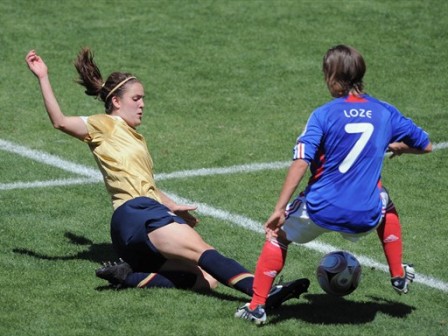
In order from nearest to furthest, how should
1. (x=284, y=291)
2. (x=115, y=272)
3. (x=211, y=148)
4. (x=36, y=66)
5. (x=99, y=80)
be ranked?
(x=284, y=291) < (x=115, y=272) < (x=36, y=66) < (x=99, y=80) < (x=211, y=148)

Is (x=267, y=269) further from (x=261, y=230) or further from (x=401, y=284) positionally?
(x=261, y=230)

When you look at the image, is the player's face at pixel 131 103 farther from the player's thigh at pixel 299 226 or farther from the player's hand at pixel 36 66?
the player's thigh at pixel 299 226

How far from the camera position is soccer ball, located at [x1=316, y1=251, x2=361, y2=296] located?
733cm

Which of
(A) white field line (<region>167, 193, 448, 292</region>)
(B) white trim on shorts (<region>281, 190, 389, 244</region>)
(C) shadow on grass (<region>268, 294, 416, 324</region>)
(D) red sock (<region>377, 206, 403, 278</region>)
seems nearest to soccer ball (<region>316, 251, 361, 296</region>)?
(C) shadow on grass (<region>268, 294, 416, 324</region>)

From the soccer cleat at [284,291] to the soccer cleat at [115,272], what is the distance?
3.39ft

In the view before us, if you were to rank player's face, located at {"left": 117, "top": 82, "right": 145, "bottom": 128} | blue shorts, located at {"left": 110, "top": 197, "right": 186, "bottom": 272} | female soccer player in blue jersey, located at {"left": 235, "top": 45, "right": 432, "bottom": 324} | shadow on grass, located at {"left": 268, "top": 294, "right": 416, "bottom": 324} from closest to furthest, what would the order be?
female soccer player in blue jersey, located at {"left": 235, "top": 45, "right": 432, "bottom": 324} → shadow on grass, located at {"left": 268, "top": 294, "right": 416, "bottom": 324} → blue shorts, located at {"left": 110, "top": 197, "right": 186, "bottom": 272} → player's face, located at {"left": 117, "top": 82, "right": 145, "bottom": 128}

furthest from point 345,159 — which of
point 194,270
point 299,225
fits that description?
point 194,270

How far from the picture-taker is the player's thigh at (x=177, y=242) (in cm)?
755

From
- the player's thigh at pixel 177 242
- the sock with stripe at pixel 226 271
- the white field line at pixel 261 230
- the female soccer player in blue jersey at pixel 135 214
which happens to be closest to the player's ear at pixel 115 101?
the female soccer player in blue jersey at pixel 135 214

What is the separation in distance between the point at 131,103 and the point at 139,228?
1.01 metres

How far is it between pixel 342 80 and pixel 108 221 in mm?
3005

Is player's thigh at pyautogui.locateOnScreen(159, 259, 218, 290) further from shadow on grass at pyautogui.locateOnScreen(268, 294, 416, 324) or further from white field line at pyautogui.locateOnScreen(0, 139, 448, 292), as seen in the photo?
white field line at pyautogui.locateOnScreen(0, 139, 448, 292)

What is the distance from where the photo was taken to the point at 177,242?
24.8 ft

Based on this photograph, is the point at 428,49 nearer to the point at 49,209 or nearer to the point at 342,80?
the point at 49,209
